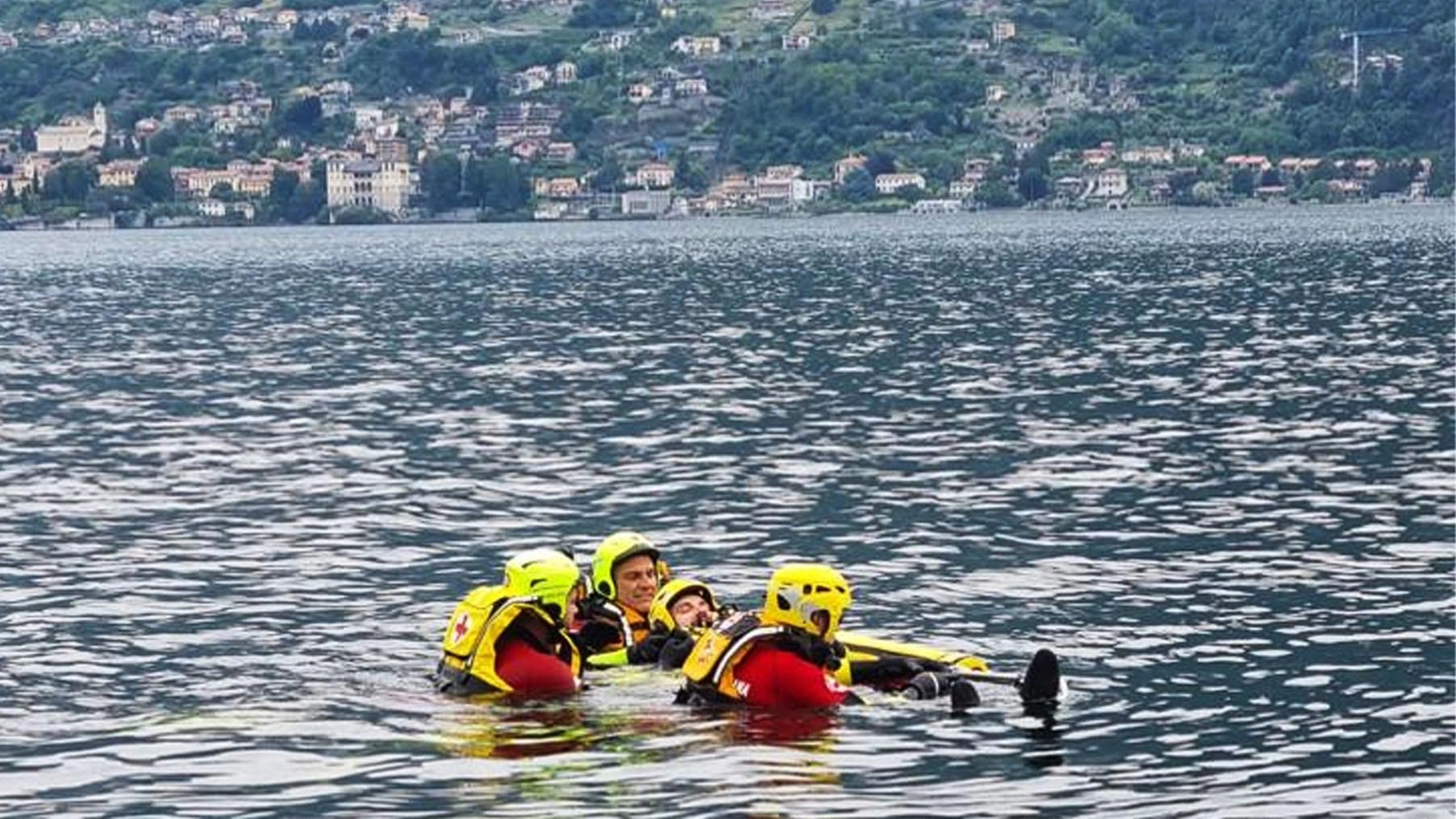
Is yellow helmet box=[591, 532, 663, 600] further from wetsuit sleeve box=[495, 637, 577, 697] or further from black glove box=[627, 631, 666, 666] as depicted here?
wetsuit sleeve box=[495, 637, 577, 697]

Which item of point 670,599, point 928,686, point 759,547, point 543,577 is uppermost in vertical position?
point 543,577

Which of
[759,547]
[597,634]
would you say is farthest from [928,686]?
[759,547]

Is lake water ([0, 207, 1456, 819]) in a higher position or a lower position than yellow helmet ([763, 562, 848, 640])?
lower

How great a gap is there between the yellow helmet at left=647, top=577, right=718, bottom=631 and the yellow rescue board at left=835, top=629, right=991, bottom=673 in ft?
5.03

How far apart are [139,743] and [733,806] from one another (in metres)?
6.71

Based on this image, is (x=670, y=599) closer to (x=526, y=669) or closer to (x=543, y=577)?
(x=526, y=669)

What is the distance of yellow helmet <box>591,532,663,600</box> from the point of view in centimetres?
3412

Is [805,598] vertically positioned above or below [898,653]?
above

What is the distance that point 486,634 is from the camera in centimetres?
3142

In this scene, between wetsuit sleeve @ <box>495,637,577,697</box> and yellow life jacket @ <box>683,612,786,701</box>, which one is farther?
wetsuit sleeve @ <box>495,637,577,697</box>

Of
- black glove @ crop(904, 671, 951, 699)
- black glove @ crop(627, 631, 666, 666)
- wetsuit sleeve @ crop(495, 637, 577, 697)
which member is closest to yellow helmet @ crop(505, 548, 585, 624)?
wetsuit sleeve @ crop(495, 637, 577, 697)

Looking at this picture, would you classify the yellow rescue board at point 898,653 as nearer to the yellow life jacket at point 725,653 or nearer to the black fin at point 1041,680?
the black fin at point 1041,680

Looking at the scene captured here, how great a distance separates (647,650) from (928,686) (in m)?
3.21

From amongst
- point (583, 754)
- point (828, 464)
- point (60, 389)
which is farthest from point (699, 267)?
point (583, 754)
